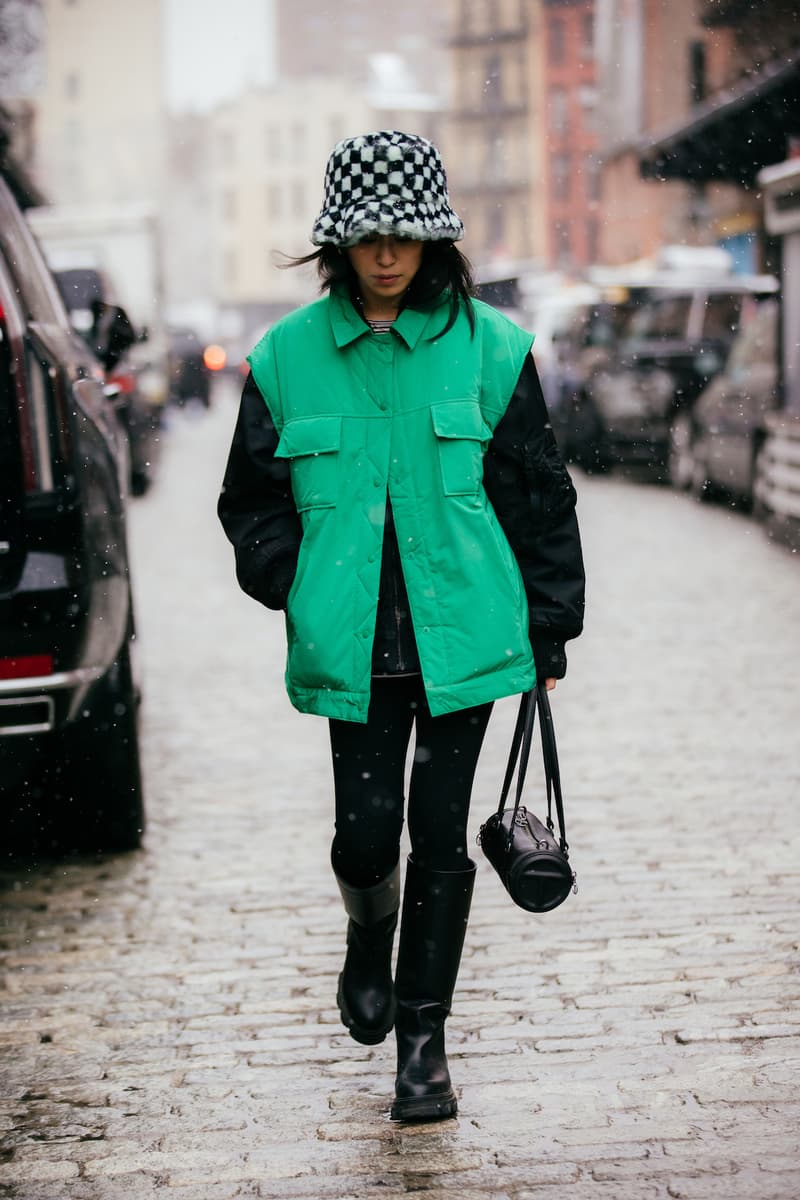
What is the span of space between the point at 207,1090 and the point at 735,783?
301cm

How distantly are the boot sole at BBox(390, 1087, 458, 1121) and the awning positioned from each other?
48.8ft

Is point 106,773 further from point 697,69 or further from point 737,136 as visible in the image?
point 697,69

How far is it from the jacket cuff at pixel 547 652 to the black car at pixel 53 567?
1599 mm

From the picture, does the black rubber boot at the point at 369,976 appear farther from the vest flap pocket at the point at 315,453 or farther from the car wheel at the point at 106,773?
the car wheel at the point at 106,773

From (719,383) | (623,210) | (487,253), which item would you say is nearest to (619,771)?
(719,383)

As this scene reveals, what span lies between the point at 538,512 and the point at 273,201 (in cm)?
11363

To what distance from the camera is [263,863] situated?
5.51 metres

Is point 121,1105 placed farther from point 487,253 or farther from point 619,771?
point 487,253

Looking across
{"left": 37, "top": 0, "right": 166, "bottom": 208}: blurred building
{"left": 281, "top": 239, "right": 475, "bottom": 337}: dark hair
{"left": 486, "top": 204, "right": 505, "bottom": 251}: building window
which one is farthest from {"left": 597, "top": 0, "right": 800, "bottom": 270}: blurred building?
{"left": 37, "top": 0, "right": 166, "bottom": 208}: blurred building

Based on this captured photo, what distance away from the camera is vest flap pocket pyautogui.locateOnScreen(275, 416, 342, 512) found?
3.43 meters

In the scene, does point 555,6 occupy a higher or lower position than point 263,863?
higher

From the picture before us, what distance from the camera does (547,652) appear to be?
3551mm

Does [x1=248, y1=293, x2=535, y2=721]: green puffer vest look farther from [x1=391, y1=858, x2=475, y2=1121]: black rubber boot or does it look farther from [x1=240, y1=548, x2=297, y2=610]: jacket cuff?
[x1=391, y1=858, x2=475, y2=1121]: black rubber boot

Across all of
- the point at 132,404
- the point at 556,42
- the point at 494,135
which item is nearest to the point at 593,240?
the point at 556,42
